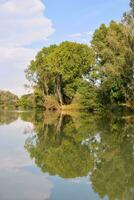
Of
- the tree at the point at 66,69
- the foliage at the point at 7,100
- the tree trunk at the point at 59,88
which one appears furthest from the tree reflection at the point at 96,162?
the foliage at the point at 7,100

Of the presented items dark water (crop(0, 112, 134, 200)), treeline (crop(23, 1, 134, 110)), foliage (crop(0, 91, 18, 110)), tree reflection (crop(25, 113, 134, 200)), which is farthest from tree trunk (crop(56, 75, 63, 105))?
Result: dark water (crop(0, 112, 134, 200))

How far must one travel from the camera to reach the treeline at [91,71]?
40.1 meters

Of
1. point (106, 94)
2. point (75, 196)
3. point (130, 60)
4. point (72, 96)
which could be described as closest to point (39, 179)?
point (75, 196)

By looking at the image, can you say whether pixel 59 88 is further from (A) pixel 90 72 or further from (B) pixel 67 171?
(B) pixel 67 171

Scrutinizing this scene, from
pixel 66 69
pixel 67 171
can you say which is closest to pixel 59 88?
pixel 66 69

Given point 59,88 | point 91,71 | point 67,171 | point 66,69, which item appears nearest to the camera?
point 67,171

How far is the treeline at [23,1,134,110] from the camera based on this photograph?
132 ft

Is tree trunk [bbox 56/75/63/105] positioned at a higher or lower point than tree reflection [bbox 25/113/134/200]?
higher

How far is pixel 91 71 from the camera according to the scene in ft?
212

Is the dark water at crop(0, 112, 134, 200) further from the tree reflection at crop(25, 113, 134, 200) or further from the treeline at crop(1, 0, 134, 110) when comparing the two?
the treeline at crop(1, 0, 134, 110)

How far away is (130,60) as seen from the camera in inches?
1551

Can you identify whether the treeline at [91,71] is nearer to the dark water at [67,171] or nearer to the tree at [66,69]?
the tree at [66,69]

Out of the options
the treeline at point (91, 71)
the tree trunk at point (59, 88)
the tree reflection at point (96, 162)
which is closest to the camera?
the tree reflection at point (96, 162)

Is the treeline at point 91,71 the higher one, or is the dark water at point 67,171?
the treeline at point 91,71
